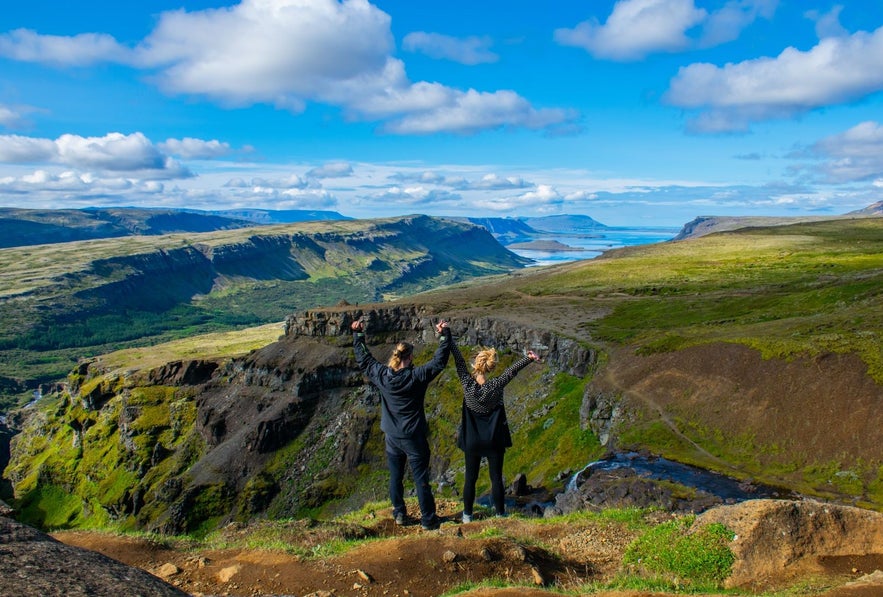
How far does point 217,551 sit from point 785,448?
133 ft

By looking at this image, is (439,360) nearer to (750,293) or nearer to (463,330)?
(463,330)

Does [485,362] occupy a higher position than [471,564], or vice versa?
[485,362]

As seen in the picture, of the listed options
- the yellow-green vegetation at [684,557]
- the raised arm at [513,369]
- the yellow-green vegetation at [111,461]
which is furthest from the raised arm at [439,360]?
the yellow-green vegetation at [111,461]

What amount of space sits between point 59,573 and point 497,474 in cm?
1163

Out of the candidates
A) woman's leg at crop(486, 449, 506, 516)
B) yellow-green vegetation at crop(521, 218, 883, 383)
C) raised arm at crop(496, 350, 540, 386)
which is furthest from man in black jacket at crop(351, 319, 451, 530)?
yellow-green vegetation at crop(521, 218, 883, 383)

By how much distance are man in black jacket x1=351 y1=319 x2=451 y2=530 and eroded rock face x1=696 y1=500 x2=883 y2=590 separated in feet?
26.2

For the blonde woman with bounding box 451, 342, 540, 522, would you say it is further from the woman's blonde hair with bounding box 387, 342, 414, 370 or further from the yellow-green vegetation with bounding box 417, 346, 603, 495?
the yellow-green vegetation with bounding box 417, 346, 603, 495

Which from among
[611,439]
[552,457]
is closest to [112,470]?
[552,457]

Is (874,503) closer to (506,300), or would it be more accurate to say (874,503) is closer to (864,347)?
(864,347)

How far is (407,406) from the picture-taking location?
53.8 feet

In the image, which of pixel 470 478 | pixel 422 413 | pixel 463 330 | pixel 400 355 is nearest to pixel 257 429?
pixel 463 330

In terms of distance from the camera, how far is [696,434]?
47281 mm

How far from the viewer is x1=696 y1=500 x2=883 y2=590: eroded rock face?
13.2m

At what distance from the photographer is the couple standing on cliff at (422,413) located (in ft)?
53.6
